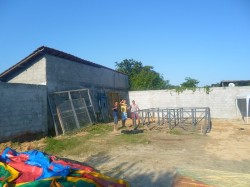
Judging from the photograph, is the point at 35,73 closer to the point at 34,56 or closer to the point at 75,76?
the point at 34,56

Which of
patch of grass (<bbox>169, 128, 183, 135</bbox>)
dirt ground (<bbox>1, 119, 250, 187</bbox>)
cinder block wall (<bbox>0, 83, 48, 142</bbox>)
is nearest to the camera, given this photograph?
dirt ground (<bbox>1, 119, 250, 187</bbox>)

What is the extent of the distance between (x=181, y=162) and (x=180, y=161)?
0.11 metres

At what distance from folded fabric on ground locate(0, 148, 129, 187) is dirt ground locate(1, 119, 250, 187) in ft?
4.44

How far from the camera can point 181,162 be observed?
23.2 ft

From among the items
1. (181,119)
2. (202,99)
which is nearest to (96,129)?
(181,119)

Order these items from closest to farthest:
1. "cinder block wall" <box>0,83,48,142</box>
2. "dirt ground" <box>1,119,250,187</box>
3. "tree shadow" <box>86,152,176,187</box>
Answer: "tree shadow" <box>86,152,176,187</box>
"dirt ground" <box>1,119,250,187</box>
"cinder block wall" <box>0,83,48,142</box>

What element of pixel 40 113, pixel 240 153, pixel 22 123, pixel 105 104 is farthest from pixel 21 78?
pixel 240 153

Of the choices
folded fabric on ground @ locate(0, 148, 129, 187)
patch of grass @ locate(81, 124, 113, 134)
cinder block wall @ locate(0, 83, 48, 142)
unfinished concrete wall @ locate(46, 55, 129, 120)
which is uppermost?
unfinished concrete wall @ locate(46, 55, 129, 120)

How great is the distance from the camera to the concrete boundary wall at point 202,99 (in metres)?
18.4

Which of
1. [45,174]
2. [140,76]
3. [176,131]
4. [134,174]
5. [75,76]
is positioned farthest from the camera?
[140,76]

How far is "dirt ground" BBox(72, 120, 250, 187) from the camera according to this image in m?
5.57

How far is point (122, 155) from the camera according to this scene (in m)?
8.03

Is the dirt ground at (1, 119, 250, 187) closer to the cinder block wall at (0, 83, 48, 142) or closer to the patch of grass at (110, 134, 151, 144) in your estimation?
the patch of grass at (110, 134, 151, 144)

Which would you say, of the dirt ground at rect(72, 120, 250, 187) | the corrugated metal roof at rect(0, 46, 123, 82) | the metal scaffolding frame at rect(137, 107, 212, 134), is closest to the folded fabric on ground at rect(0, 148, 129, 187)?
the dirt ground at rect(72, 120, 250, 187)
